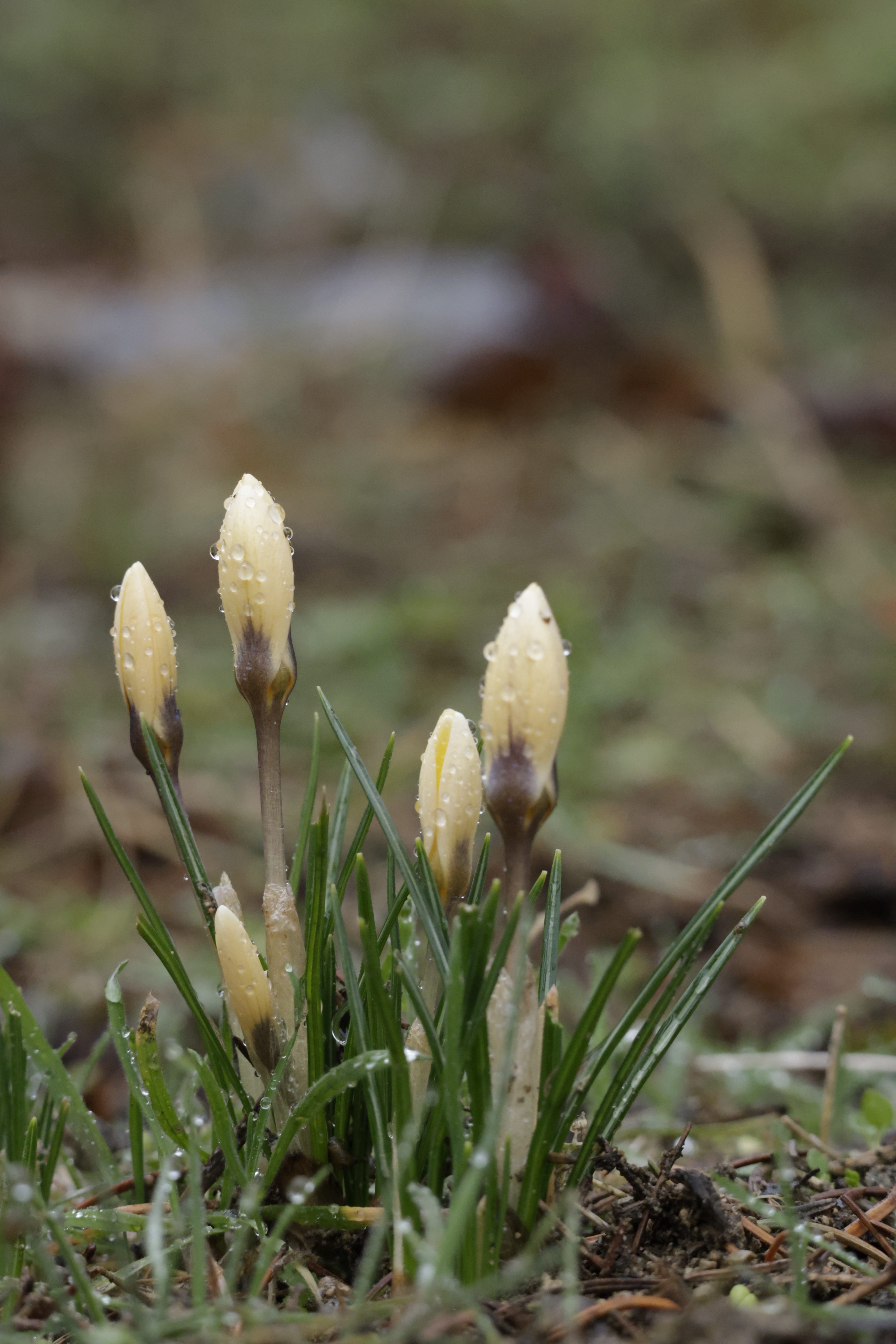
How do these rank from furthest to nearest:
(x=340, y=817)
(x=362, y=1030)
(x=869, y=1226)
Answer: (x=340, y=817), (x=869, y=1226), (x=362, y=1030)

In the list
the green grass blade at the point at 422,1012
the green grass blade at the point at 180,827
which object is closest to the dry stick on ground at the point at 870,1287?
the green grass blade at the point at 422,1012

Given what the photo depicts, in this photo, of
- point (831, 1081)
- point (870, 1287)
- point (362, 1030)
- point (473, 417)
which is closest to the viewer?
point (870, 1287)

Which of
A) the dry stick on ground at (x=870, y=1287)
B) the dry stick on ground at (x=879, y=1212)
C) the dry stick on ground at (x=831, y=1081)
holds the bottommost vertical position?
the dry stick on ground at (x=831, y=1081)

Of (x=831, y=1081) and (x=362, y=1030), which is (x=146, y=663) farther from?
(x=831, y=1081)

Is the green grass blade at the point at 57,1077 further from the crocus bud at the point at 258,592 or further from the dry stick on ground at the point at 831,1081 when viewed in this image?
the dry stick on ground at the point at 831,1081

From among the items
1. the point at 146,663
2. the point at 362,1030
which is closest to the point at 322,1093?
the point at 362,1030

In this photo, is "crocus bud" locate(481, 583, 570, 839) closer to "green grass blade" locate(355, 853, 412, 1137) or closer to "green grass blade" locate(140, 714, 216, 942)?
"green grass blade" locate(355, 853, 412, 1137)
